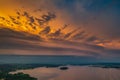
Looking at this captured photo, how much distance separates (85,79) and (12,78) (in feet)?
106

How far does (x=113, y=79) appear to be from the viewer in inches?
3135

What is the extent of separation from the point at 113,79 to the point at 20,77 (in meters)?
42.7

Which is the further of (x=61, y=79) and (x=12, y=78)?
(x=61, y=79)

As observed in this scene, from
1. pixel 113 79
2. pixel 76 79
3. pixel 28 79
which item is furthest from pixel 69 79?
pixel 28 79

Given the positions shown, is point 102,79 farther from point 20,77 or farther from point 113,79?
point 20,77

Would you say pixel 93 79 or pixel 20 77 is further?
pixel 93 79

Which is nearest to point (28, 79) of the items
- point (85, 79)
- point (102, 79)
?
point (85, 79)

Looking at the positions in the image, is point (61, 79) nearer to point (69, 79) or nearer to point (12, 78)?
point (69, 79)

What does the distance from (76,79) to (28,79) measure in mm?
26396

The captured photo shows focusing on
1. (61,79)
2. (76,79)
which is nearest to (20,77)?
(61,79)

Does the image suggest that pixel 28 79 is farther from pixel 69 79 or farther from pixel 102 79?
pixel 102 79

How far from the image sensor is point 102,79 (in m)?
79.1

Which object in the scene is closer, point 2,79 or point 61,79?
point 2,79

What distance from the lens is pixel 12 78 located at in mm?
58469
